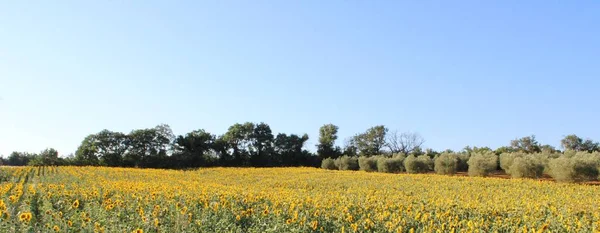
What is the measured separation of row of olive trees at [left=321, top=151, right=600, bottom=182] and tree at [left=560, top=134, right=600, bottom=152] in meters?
33.0

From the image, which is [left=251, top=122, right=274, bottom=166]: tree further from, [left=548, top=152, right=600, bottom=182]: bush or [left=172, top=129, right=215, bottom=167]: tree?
[left=548, top=152, right=600, bottom=182]: bush

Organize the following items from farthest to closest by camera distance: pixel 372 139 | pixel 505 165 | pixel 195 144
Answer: pixel 372 139, pixel 195 144, pixel 505 165

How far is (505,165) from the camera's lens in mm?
36750

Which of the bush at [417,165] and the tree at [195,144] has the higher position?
the tree at [195,144]

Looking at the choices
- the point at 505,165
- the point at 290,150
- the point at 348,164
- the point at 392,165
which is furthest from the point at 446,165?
the point at 290,150

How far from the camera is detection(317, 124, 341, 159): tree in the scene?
6819cm

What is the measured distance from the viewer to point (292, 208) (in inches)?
376

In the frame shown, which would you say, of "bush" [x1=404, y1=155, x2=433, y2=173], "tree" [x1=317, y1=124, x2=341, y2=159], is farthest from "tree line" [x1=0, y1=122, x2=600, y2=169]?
"bush" [x1=404, y1=155, x2=433, y2=173]

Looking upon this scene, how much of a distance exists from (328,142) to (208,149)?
63.0 feet

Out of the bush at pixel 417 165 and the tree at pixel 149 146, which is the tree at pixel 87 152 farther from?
the bush at pixel 417 165

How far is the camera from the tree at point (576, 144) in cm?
6725

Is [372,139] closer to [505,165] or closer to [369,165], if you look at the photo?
[369,165]

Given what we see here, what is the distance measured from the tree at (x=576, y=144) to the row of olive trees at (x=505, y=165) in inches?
1298

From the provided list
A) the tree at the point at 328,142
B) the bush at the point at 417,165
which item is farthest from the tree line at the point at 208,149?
the bush at the point at 417,165
